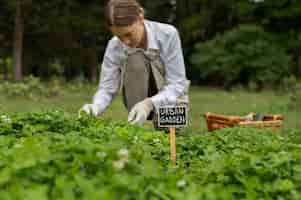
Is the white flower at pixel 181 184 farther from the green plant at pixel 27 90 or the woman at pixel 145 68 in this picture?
the green plant at pixel 27 90

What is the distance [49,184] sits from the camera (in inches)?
54.7

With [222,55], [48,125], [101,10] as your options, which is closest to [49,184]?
[48,125]

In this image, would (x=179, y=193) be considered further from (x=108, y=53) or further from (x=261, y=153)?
(x=108, y=53)


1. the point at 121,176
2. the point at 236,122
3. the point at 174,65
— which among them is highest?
the point at 174,65

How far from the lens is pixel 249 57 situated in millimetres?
21219

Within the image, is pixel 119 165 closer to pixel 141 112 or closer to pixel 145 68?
pixel 141 112

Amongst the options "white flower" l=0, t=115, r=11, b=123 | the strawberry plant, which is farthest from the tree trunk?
the strawberry plant

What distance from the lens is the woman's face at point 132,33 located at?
10.8 feet

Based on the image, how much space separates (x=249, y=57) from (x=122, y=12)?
60.7 ft

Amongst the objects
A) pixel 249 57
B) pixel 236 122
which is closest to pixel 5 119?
pixel 236 122

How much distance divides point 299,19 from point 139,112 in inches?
813

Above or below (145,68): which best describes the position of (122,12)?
above

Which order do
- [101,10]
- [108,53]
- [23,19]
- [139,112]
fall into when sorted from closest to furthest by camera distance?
[139,112], [108,53], [23,19], [101,10]

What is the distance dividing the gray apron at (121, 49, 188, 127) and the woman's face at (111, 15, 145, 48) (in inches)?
5.6
